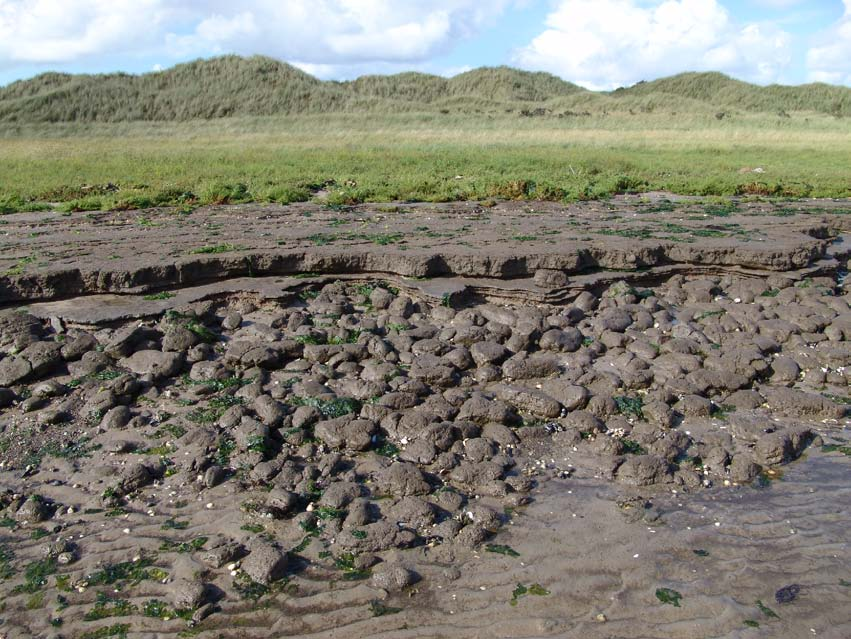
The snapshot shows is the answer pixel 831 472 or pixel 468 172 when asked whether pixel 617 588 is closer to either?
pixel 831 472

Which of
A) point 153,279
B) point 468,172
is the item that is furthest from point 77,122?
point 153,279

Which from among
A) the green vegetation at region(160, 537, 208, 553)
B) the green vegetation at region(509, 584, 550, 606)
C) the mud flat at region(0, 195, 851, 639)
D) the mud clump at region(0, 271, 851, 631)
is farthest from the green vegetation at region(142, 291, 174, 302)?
the green vegetation at region(509, 584, 550, 606)

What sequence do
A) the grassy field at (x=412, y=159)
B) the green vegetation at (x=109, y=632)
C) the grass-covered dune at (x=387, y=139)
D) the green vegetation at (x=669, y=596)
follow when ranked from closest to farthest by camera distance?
the green vegetation at (x=109, y=632) → the green vegetation at (x=669, y=596) → the grassy field at (x=412, y=159) → the grass-covered dune at (x=387, y=139)

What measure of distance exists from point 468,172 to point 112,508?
50.0 feet

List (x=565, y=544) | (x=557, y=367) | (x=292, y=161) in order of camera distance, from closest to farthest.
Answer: (x=565, y=544), (x=557, y=367), (x=292, y=161)

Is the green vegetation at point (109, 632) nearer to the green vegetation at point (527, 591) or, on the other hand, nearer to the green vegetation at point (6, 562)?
the green vegetation at point (6, 562)

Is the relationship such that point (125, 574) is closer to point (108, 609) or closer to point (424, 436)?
point (108, 609)

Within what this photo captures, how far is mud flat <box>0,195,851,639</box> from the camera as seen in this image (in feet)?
13.7

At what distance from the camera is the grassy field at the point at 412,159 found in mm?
15617

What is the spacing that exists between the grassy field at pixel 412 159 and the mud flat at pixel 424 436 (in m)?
5.82

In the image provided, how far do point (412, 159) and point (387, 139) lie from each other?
10.4m

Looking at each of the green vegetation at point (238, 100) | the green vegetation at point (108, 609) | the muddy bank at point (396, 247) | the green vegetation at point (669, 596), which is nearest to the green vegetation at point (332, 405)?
the green vegetation at point (108, 609)

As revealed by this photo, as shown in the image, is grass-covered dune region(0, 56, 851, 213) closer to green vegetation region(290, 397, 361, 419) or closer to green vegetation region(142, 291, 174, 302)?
green vegetation region(142, 291, 174, 302)

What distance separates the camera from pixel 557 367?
697 cm
